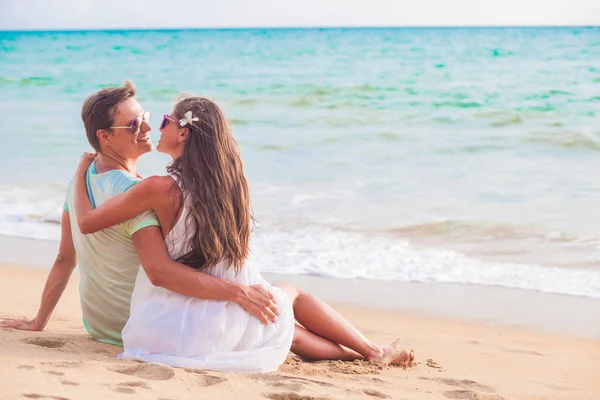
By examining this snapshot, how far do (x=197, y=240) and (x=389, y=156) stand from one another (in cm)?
839

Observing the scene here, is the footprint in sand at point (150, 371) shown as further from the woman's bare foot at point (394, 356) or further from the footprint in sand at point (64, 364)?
the woman's bare foot at point (394, 356)

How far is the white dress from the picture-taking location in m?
3.22

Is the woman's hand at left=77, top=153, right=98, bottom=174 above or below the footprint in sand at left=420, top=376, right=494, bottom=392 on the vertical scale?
above

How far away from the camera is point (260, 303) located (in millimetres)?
3266

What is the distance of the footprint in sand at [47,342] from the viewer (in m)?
3.53

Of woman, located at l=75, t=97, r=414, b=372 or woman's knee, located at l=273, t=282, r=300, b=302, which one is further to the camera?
woman's knee, located at l=273, t=282, r=300, b=302

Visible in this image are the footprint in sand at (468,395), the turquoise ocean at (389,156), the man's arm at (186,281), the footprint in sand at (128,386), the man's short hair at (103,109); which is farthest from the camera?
the turquoise ocean at (389,156)

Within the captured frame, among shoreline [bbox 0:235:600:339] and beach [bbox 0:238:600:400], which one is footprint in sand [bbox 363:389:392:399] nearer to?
beach [bbox 0:238:600:400]

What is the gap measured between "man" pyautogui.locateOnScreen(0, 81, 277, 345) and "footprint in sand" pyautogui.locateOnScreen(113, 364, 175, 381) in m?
0.31

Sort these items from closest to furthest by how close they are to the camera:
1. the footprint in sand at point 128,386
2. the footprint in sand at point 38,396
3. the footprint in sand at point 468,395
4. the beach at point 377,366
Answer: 1. the footprint in sand at point 38,396
2. the footprint in sand at point 128,386
3. the beach at point 377,366
4. the footprint in sand at point 468,395

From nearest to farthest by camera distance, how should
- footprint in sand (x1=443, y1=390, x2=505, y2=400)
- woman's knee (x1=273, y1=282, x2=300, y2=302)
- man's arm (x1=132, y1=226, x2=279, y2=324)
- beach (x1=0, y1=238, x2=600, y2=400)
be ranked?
beach (x1=0, y1=238, x2=600, y2=400)
man's arm (x1=132, y1=226, x2=279, y2=324)
footprint in sand (x1=443, y1=390, x2=505, y2=400)
woman's knee (x1=273, y1=282, x2=300, y2=302)

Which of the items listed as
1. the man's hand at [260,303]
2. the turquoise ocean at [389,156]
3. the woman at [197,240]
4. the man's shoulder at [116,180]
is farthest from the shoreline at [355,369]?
the turquoise ocean at [389,156]

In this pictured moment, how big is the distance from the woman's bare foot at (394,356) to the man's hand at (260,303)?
2.15 ft

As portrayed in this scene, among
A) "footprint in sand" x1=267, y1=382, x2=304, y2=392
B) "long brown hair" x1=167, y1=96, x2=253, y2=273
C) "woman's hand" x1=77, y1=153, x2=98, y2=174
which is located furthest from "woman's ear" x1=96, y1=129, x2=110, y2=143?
"footprint in sand" x1=267, y1=382, x2=304, y2=392
